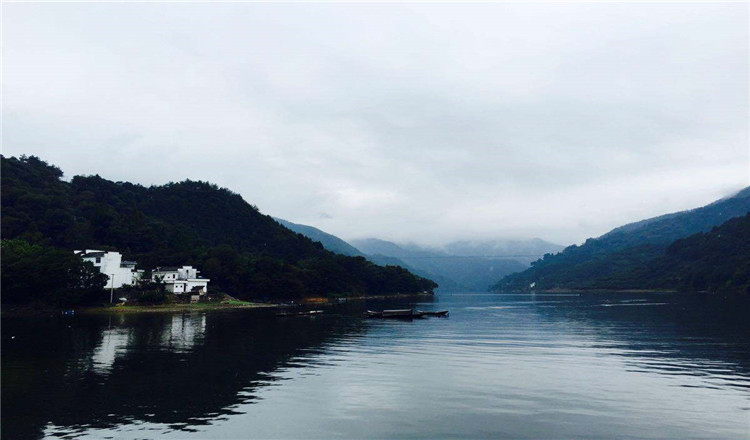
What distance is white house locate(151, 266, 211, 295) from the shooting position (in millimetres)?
138750

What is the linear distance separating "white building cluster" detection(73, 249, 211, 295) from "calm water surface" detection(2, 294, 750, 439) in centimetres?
6224

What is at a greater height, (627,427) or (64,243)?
(64,243)

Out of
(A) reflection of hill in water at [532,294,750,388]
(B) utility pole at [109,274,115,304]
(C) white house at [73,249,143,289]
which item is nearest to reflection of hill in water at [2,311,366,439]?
(A) reflection of hill in water at [532,294,750,388]

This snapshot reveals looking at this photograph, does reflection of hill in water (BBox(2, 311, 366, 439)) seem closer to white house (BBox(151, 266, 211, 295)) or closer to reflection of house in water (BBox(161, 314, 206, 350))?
reflection of house in water (BBox(161, 314, 206, 350))

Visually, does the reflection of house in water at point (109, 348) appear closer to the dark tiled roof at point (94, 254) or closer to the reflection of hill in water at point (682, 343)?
the reflection of hill in water at point (682, 343)

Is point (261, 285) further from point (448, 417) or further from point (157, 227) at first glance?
point (448, 417)

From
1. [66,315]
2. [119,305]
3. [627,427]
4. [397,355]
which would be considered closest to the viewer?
[627,427]

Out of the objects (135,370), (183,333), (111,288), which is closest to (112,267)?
(111,288)

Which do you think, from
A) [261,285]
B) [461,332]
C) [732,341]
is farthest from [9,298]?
[732,341]

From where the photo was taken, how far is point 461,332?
262 feet

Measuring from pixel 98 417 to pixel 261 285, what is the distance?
13951 centimetres

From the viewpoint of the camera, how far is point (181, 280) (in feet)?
464

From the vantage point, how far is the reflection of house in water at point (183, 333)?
199 feet

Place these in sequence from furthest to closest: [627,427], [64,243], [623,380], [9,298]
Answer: [64,243] < [9,298] < [623,380] < [627,427]
